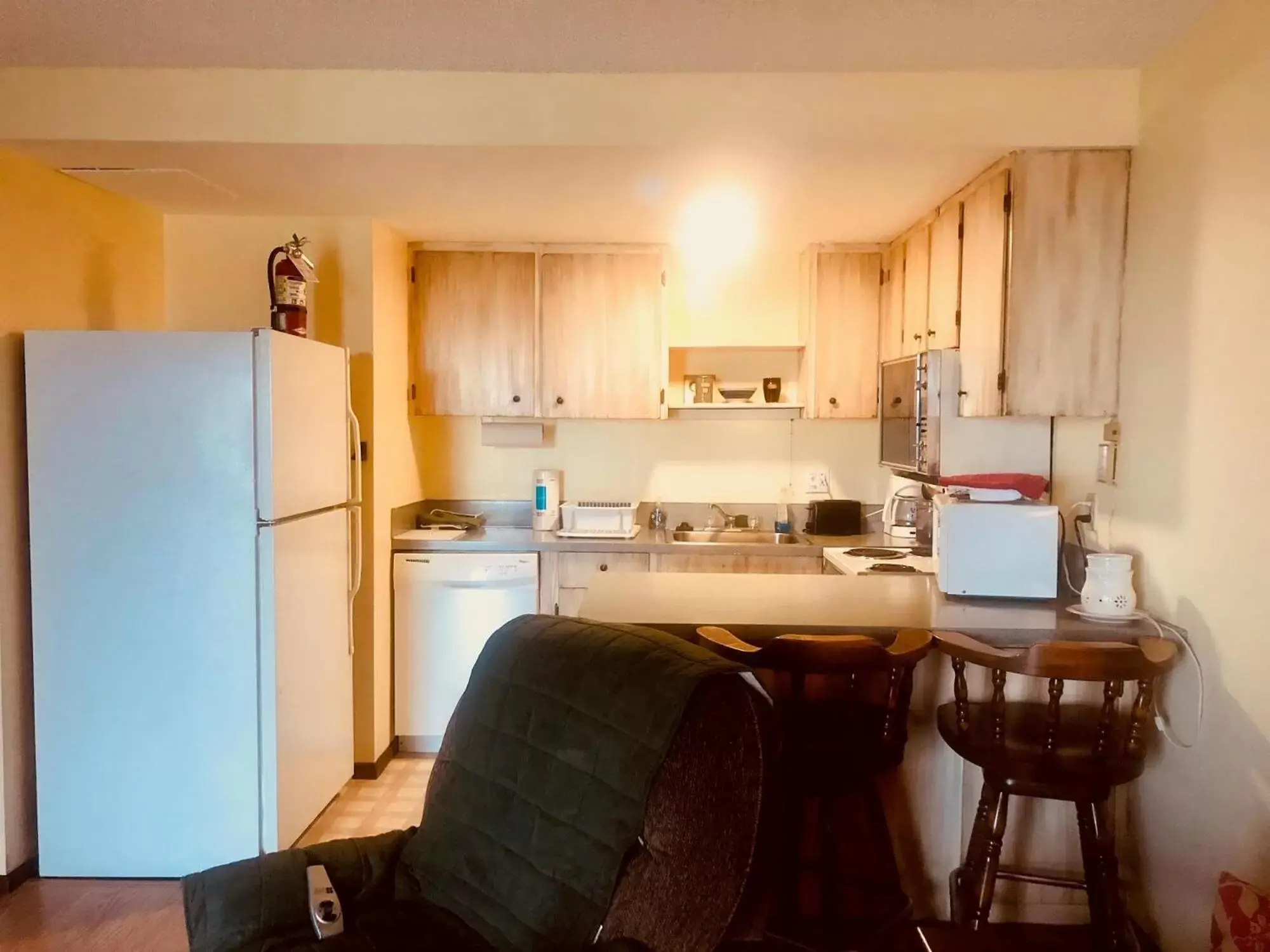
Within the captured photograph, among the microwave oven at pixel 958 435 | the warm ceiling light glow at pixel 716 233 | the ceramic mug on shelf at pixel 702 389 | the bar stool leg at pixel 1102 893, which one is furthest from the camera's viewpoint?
the ceramic mug on shelf at pixel 702 389

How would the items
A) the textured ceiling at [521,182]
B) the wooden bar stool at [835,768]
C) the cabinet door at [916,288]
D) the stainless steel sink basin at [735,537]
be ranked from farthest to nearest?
the stainless steel sink basin at [735,537] → the cabinet door at [916,288] → the textured ceiling at [521,182] → the wooden bar stool at [835,768]

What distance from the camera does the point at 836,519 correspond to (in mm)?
3898

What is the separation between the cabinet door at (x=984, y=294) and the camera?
247 cm

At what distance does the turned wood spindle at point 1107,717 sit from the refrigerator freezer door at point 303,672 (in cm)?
222

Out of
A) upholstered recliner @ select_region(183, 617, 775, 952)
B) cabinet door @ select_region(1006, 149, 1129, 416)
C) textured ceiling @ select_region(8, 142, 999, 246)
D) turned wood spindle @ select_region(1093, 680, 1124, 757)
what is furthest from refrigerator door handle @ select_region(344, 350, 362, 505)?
turned wood spindle @ select_region(1093, 680, 1124, 757)

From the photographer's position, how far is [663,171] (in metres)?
2.67

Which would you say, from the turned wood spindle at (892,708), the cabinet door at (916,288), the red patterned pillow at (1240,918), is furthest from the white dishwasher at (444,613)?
the red patterned pillow at (1240,918)

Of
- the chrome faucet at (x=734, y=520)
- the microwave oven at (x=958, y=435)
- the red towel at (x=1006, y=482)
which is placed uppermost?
the microwave oven at (x=958, y=435)

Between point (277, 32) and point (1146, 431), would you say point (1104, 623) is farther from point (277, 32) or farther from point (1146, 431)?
point (277, 32)

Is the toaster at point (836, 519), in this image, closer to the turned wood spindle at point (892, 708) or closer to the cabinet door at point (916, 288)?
the cabinet door at point (916, 288)

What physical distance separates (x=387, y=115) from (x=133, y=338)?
3.25 feet

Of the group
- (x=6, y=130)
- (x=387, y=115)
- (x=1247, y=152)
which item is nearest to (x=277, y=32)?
(x=387, y=115)

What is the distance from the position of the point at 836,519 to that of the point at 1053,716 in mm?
2068

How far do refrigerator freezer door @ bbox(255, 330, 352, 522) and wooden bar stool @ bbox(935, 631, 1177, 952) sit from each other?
75.0 inches
